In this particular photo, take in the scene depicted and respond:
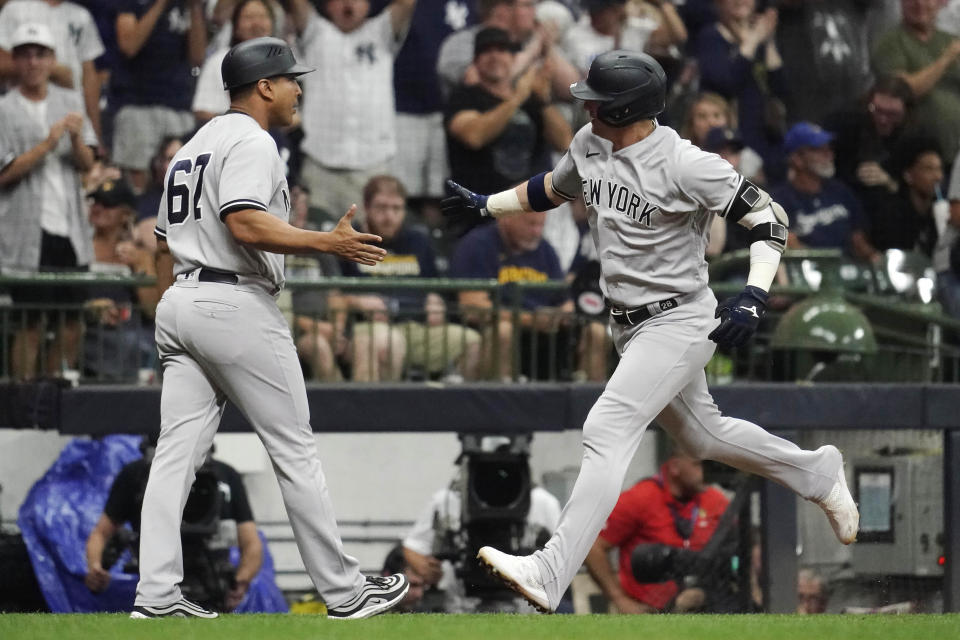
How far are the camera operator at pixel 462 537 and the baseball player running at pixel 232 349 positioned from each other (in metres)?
2.44

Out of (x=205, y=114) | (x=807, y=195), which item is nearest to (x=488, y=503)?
(x=205, y=114)

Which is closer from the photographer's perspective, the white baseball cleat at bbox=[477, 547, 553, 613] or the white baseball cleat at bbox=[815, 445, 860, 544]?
the white baseball cleat at bbox=[477, 547, 553, 613]

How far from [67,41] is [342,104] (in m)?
1.58

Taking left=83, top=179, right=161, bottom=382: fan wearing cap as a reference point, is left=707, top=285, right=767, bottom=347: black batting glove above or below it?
above

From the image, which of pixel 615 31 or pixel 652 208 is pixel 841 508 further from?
pixel 615 31

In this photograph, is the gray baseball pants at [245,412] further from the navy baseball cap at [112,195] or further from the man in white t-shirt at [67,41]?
the man in white t-shirt at [67,41]

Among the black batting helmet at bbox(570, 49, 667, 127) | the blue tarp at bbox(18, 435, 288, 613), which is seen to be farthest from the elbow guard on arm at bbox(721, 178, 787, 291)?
the blue tarp at bbox(18, 435, 288, 613)

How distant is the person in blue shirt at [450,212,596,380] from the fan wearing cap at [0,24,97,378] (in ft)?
6.73

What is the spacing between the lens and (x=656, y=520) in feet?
25.5

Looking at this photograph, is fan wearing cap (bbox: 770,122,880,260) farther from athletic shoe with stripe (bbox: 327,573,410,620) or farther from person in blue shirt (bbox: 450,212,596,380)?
athletic shoe with stripe (bbox: 327,573,410,620)

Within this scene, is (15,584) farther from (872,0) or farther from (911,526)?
(872,0)

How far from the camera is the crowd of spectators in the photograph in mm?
8062

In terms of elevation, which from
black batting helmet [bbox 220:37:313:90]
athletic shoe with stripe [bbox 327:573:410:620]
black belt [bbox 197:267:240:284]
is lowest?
athletic shoe with stripe [bbox 327:573:410:620]

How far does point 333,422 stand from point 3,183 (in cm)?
229
